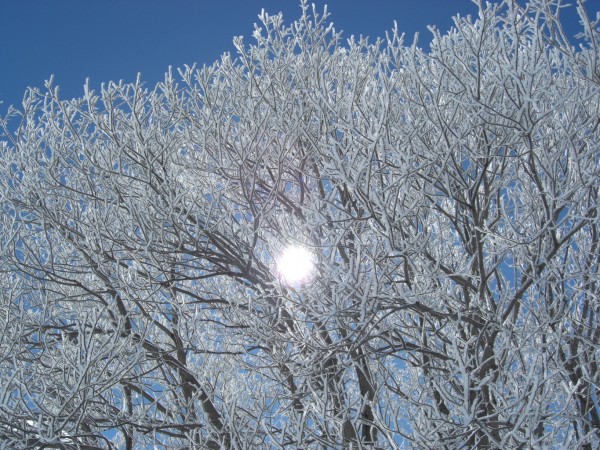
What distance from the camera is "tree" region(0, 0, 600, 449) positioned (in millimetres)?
3580

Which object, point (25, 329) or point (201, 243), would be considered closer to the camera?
point (201, 243)

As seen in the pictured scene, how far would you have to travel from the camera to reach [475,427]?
325 centimetres

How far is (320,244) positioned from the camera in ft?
14.1

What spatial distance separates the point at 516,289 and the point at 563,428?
2.28 m

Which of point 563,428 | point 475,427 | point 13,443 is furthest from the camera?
point 563,428

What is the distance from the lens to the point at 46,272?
5473 millimetres

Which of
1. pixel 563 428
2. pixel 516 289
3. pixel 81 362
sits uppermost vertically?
pixel 516 289

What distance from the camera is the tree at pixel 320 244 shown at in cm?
358

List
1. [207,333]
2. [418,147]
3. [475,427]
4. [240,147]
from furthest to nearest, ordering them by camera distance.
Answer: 1. [207,333]
2. [240,147]
3. [418,147]
4. [475,427]

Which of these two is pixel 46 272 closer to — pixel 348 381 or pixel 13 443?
pixel 13 443

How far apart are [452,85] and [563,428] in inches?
149

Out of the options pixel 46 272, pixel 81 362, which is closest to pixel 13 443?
pixel 81 362

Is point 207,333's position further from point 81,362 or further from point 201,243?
point 81,362

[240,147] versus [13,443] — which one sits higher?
[240,147]
